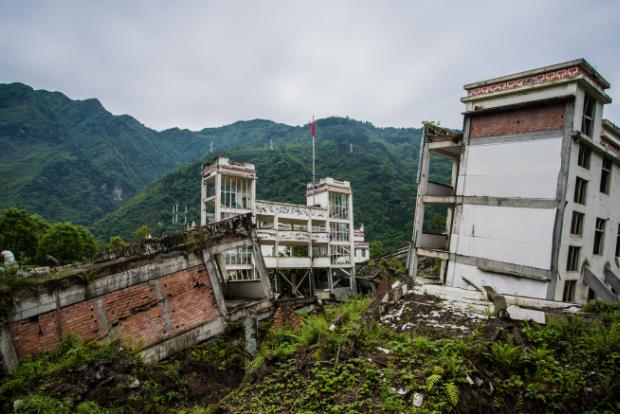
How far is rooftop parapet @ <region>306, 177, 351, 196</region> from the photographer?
30.7 meters

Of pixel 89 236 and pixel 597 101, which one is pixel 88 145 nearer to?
pixel 89 236

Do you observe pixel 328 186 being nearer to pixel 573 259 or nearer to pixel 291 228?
pixel 291 228

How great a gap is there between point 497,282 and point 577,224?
4.17 m

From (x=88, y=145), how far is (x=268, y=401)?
133 meters

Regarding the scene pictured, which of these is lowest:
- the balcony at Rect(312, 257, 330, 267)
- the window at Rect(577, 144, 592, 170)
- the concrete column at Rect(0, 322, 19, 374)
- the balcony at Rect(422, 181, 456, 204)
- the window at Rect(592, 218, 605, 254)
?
the balcony at Rect(312, 257, 330, 267)

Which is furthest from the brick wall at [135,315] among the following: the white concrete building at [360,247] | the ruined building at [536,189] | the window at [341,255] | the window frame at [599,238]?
the white concrete building at [360,247]

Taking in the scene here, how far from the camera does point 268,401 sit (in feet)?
20.1

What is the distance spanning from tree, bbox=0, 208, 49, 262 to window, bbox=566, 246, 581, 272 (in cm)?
4169

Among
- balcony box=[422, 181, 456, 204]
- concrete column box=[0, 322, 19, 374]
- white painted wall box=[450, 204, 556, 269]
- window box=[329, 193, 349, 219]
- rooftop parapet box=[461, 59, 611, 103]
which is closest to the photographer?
concrete column box=[0, 322, 19, 374]

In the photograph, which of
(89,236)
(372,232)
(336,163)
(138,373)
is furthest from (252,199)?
(336,163)

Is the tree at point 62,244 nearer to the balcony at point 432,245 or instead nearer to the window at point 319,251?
the window at point 319,251

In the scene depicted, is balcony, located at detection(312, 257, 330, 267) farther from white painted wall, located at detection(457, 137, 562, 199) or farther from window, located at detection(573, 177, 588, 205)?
window, located at detection(573, 177, 588, 205)

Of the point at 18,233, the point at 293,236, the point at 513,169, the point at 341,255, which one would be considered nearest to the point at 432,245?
the point at 513,169

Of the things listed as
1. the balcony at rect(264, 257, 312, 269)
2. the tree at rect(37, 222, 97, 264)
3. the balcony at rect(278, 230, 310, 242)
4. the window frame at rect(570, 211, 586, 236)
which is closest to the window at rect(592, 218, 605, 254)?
the window frame at rect(570, 211, 586, 236)
